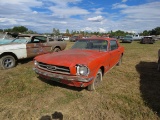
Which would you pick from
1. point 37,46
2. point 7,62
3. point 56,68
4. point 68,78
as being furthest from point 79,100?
point 37,46

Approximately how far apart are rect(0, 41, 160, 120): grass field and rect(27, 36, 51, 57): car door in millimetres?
2224

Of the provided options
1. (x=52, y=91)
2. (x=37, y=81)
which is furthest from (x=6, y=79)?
(x=52, y=91)

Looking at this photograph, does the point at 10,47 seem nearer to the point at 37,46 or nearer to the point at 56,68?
the point at 37,46

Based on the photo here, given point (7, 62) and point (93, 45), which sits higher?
point (93, 45)

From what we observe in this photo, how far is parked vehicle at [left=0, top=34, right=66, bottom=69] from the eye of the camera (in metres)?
6.43

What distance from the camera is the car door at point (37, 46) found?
23.9 feet

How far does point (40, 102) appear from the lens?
3.65 meters

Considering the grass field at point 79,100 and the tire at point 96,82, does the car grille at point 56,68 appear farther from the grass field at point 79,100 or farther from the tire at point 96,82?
the tire at point 96,82

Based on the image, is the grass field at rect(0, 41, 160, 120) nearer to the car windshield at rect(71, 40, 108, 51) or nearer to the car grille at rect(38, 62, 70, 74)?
the car grille at rect(38, 62, 70, 74)

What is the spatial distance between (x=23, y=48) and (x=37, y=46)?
85 cm

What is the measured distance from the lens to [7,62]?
6578 mm

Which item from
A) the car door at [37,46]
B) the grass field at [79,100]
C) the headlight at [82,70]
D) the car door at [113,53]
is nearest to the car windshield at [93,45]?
the car door at [113,53]

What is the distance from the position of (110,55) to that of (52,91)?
2383 mm

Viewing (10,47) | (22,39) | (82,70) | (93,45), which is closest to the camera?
(82,70)
